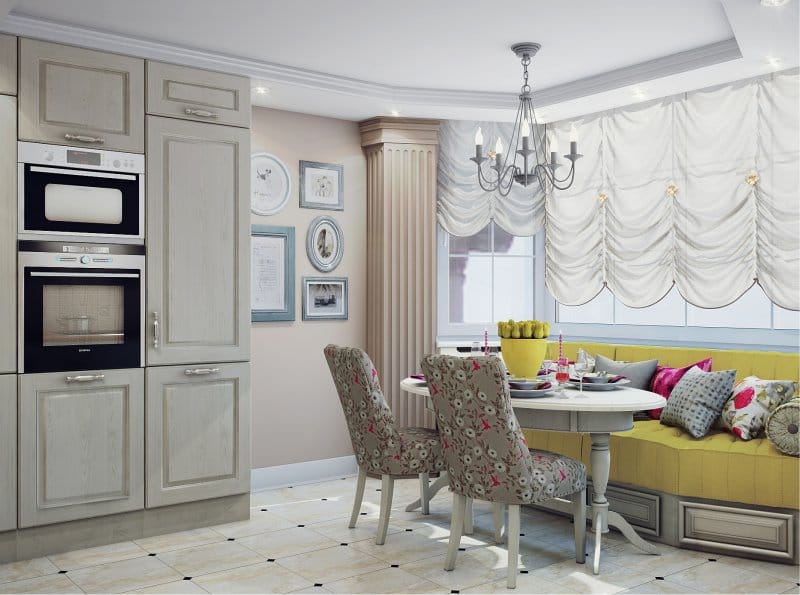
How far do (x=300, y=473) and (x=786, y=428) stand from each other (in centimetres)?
296

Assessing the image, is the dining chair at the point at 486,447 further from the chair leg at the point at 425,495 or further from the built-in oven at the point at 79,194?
the built-in oven at the point at 79,194

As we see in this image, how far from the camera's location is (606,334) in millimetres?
5438

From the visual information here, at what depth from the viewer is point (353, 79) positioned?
4832mm

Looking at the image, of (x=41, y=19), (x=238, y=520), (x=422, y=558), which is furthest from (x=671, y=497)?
(x=41, y=19)

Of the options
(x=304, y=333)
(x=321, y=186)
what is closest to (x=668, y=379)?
(x=304, y=333)

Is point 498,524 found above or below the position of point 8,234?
below

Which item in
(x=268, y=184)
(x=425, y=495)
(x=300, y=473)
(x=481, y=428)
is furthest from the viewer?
(x=300, y=473)

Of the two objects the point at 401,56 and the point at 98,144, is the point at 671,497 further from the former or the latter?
the point at 98,144

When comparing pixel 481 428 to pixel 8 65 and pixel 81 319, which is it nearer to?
pixel 81 319

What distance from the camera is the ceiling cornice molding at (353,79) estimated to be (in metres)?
3.81

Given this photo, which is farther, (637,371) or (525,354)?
(637,371)

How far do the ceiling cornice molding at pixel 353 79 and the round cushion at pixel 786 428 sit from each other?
1.78 metres

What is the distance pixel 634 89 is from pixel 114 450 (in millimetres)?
3494

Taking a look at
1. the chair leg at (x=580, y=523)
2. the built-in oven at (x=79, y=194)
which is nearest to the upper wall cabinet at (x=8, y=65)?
the built-in oven at (x=79, y=194)
